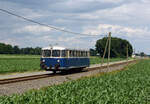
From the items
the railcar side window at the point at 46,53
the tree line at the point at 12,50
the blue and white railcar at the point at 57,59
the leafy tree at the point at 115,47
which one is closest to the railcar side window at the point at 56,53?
the blue and white railcar at the point at 57,59

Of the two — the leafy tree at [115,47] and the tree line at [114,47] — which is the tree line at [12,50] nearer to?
the tree line at [114,47]

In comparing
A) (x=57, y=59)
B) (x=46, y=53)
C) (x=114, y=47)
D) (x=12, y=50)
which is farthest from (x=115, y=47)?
(x=57, y=59)

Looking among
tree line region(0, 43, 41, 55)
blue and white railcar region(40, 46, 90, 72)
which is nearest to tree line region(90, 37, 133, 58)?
tree line region(0, 43, 41, 55)

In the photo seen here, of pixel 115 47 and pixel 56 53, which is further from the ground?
pixel 115 47

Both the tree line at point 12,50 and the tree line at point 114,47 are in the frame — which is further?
the tree line at point 12,50

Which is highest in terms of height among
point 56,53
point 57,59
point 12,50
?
point 12,50

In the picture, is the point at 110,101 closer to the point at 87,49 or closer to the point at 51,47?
the point at 51,47

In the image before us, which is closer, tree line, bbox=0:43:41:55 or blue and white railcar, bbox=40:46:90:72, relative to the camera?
blue and white railcar, bbox=40:46:90:72

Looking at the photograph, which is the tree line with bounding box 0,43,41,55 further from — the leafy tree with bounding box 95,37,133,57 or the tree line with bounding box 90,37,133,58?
the leafy tree with bounding box 95,37,133,57

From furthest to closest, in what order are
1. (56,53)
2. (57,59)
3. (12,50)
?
(12,50)
(56,53)
(57,59)

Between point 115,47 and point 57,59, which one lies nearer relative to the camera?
point 57,59

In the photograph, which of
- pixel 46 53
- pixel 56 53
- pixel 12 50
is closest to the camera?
pixel 56 53

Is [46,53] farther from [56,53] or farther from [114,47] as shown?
[114,47]

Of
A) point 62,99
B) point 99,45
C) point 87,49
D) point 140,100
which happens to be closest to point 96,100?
point 62,99
